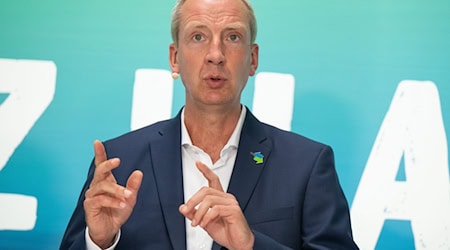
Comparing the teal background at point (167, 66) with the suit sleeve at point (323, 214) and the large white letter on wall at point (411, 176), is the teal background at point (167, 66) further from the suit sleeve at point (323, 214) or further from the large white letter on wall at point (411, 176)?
the suit sleeve at point (323, 214)

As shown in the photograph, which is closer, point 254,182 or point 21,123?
point 254,182

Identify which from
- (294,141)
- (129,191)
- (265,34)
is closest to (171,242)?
(129,191)

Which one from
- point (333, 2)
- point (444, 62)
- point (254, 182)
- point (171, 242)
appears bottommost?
point (171, 242)

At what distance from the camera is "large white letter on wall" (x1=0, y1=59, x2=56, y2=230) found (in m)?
2.58

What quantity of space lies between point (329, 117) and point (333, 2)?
462 millimetres

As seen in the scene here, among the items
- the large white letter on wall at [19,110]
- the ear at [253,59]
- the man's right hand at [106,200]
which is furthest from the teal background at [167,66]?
the man's right hand at [106,200]

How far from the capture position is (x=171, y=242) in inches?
72.2

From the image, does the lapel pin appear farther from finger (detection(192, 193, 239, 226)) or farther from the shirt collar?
finger (detection(192, 193, 239, 226))

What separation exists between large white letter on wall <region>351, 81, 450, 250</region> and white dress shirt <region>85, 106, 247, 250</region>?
68 cm

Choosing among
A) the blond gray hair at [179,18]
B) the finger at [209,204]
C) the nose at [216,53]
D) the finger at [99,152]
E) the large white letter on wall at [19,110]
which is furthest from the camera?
the large white letter on wall at [19,110]

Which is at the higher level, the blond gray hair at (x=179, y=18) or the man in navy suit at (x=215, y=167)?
the blond gray hair at (x=179, y=18)

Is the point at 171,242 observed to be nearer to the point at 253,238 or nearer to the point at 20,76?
the point at 253,238

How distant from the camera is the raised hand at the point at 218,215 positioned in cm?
156

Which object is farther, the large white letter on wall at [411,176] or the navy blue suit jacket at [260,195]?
the large white letter on wall at [411,176]
